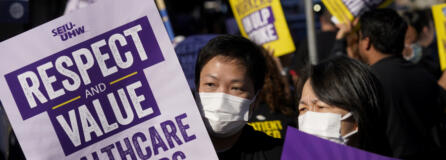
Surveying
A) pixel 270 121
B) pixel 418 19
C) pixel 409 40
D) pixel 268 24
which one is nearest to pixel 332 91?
pixel 270 121

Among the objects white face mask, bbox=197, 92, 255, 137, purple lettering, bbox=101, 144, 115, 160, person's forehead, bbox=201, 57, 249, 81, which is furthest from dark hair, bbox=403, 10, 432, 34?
purple lettering, bbox=101, 144, 115, 160

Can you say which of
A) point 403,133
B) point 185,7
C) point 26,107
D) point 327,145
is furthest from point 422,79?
point 185,7

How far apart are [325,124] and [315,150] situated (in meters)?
0.40

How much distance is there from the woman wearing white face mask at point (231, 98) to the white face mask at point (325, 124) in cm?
25

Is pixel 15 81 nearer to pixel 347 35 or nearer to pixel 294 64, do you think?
pixel 347 35

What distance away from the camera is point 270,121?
152 inches

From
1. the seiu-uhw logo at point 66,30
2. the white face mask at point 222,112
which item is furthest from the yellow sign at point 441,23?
the seiu-uhw logo at point 66,30

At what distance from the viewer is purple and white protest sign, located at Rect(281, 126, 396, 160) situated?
2.10 m

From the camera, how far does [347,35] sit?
4.72m

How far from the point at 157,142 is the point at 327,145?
2.16 feet

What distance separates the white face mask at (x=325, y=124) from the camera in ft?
8.27

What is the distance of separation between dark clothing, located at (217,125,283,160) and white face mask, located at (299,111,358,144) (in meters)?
0.23

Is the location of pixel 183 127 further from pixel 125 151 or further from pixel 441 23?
pixel 441 23

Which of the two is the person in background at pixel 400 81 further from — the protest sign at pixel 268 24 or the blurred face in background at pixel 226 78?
the blurred face in background at pixel 226 78
